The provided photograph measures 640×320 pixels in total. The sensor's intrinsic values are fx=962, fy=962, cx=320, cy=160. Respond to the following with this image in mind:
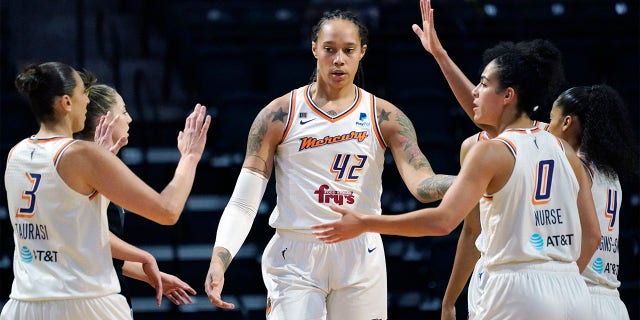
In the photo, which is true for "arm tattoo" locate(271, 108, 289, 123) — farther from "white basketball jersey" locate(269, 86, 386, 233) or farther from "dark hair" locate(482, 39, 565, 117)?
"dark hair" locate(482, 39, 565, 117)

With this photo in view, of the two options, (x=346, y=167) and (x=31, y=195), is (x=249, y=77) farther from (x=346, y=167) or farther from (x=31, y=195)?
(x=31, y=195)

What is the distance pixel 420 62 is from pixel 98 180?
517 cm

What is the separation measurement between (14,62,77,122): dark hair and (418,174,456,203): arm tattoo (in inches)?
66.2

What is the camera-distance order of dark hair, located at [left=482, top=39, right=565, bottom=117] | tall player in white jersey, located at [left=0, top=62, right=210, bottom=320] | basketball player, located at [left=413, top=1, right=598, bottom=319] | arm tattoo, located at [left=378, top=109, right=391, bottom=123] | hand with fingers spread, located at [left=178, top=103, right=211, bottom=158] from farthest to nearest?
basketball player, located at [left=413, top=1, right=598, bottom=319], arm tattoo, located at [left=378, top=109, right=391, bottom=123], hand with fingers spread, located at [left=178, top=103, right=211, bottom=158], dark hair, located at [left=482, top=39, right=565, bottom=117], tall player in white jersey, located at [left=0, top=62, right=210, bottom=320]

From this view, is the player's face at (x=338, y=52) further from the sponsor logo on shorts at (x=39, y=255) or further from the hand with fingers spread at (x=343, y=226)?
the sponsor logo on shorts at (x=39, y=255)

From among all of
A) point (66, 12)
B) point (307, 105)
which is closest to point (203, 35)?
point (66, 12)

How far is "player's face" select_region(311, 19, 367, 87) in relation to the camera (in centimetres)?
479

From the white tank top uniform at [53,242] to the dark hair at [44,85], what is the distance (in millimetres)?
139

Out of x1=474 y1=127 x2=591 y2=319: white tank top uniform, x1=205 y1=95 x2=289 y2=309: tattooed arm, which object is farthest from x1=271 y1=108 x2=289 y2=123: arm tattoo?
x1=474 y1=127 x2=591 y2=319: white tank top uniform

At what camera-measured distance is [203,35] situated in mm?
9086

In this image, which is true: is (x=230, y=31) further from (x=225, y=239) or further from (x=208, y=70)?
(x=225, y=239)

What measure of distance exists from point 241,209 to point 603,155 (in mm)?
1764

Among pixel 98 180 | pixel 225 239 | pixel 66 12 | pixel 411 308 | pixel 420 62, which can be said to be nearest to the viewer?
pixel 98 180

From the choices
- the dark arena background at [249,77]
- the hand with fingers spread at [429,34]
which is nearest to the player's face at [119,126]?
the hand with fingers spread at [429,34]
